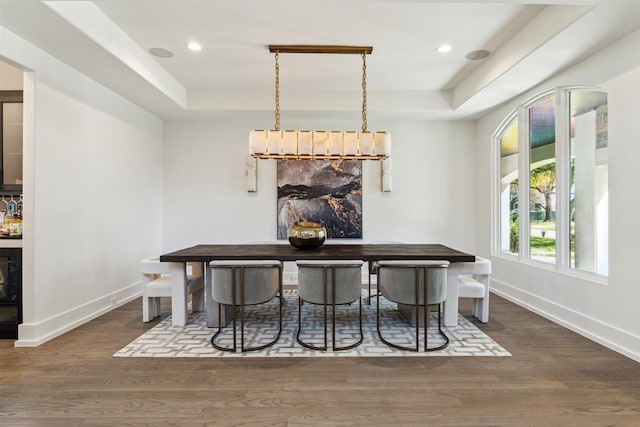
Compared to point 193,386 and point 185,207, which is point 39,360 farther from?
point 185,207

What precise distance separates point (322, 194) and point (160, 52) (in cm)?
285

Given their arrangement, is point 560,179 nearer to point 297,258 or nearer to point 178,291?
point 297,258

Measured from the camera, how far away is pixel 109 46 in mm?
2906

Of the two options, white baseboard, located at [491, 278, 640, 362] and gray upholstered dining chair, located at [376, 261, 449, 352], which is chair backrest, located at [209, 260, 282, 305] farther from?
white baseboard, located at [491, 278, 640, 362]

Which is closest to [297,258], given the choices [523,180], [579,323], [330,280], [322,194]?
[330,280]

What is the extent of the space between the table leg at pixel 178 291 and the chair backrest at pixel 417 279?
204 cm

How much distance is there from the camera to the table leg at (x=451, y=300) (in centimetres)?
328

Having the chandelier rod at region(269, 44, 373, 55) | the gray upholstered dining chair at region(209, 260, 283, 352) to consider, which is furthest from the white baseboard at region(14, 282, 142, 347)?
the chandelier rod at region(269, 44, 373, 55)

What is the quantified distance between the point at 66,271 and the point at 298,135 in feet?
8.92

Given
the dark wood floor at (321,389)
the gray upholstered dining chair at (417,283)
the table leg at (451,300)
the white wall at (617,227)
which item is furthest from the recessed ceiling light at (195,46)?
the white wall at (617,227)

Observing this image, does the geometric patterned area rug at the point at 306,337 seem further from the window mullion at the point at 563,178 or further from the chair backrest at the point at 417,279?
the window mullion at the point at 563,178

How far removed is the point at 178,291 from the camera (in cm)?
333

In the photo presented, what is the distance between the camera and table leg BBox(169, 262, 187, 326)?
3.31m

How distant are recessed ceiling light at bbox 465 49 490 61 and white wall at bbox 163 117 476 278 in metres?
1.65
